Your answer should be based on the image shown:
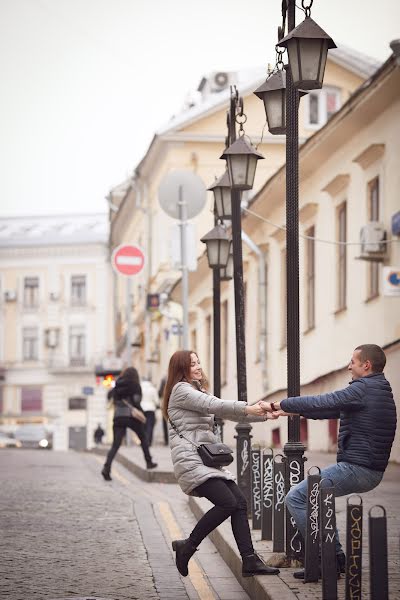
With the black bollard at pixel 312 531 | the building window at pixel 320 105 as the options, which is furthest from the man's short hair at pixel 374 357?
the building window at pixel 320 105

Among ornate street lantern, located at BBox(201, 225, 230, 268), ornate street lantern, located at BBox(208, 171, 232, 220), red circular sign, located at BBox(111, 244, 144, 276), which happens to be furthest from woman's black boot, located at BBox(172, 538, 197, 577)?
red circular sign, located at BBox(111, 244, 144, 276)

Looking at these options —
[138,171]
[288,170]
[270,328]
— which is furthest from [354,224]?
[138,171]

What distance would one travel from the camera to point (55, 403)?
276 feet

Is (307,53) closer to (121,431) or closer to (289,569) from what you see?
(289,569)

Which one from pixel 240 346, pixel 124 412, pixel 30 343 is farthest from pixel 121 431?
pixel 30 343

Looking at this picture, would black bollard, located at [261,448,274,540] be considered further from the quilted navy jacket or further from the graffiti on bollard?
the quilted navy jacket

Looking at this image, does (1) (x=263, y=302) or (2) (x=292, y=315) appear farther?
(1) (x=263, y=302)

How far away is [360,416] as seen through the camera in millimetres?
8305

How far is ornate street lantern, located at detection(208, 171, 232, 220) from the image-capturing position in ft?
53.3

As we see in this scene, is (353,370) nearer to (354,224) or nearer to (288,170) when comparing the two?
(288,170)

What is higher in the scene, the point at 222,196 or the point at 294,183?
the point at 222,196

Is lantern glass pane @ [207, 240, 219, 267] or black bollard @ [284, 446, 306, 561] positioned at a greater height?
lantern glass pane @ [207, 240, 219, 267]

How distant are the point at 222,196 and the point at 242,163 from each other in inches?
109

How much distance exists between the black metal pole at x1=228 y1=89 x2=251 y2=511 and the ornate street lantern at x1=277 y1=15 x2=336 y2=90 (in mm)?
3942
